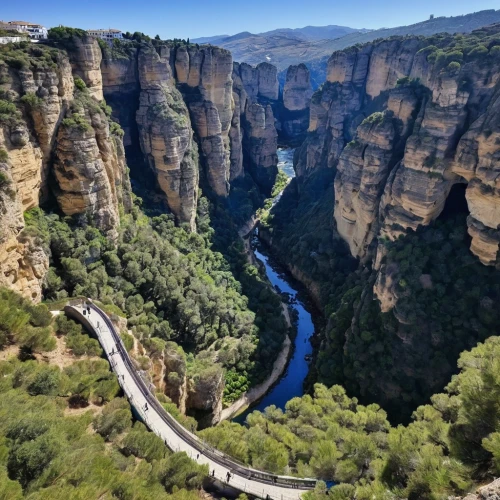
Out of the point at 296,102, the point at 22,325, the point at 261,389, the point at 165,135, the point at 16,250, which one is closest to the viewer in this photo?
the point at 22,325

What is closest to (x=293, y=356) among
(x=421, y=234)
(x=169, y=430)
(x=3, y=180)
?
(x=421, y=234)

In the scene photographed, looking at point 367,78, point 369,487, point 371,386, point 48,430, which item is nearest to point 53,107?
point 48,430

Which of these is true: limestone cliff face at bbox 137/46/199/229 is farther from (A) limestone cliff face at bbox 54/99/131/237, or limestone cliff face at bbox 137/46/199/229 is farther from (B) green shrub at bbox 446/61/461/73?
(B) green shrub at bbox 446/61/461/73

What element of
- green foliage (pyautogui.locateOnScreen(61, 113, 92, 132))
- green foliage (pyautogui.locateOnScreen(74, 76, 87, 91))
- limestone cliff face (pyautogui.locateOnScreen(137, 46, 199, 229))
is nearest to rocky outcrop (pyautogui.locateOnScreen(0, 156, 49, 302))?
green foliage (pyautogui.locateOnScreen(61, 113, 92, 132))

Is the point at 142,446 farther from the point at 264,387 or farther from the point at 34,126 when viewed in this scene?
the point at 34,126

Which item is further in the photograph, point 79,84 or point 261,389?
point 261,389

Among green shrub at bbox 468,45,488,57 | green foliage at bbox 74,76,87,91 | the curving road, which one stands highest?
green shrub at bbox 468,45,488,57
